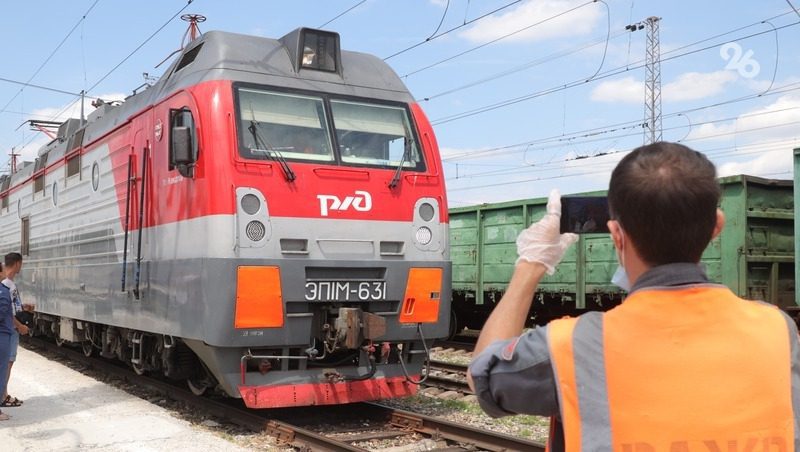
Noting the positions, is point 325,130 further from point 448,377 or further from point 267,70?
point 448,377

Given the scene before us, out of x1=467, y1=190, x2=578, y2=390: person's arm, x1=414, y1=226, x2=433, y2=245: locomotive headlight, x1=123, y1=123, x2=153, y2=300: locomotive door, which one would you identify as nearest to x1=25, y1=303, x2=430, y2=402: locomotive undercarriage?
x1=123, y1=123, x2=153, y2=300: locomotive door

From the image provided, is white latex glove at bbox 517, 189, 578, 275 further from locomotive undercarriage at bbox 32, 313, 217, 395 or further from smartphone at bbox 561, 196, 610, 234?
locomotive undercarriage at bbox 32, 313, 217, 395

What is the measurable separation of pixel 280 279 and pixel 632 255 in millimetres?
5474

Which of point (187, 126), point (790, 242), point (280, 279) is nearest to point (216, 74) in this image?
point (187, 126)

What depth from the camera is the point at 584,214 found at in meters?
1.97

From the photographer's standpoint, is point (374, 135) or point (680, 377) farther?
point (374, 135)

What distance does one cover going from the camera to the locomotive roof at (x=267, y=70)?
751 centimetres

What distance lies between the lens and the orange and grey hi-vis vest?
62.6 inches

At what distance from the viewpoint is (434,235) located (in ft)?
26.0

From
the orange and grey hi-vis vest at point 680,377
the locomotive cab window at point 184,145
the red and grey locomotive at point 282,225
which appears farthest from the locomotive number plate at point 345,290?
the orange and grey hi-vis vest at point 680,377

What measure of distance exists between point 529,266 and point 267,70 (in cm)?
613

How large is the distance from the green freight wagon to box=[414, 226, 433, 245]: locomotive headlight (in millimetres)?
2827

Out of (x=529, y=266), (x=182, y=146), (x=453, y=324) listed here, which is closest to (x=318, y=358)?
(x=182, y=146)

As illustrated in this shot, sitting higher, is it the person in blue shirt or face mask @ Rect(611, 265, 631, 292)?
face mask @ Rect(611, 265, 631, 292)
